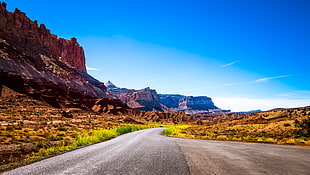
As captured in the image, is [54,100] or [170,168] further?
[54,100]

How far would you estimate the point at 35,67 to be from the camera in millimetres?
101688

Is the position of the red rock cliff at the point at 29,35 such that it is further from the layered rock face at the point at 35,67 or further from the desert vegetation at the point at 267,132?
the desert vegetation at the point at 267,132

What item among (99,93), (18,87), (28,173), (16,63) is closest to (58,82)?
(16,63)

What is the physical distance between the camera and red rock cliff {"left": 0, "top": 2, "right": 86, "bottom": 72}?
11256cm

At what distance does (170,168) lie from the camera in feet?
24.2

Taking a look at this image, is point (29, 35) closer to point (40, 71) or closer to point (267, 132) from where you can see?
point (40, 71)

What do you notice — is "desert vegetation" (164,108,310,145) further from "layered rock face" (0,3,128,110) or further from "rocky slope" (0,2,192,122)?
"layered rock face" (0,3,128,110)

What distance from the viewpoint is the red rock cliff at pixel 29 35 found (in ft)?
369

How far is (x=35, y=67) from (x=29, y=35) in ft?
128

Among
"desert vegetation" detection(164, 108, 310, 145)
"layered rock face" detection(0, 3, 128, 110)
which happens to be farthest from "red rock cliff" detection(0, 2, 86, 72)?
"desert vegetation" detection(164, 108, 310, 145)

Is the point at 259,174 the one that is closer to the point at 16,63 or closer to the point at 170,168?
the point at 170,168

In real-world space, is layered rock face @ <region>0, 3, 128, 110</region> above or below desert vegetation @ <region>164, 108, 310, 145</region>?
above

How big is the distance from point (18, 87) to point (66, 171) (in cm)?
8767

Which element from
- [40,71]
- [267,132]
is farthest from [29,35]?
[267,132]
